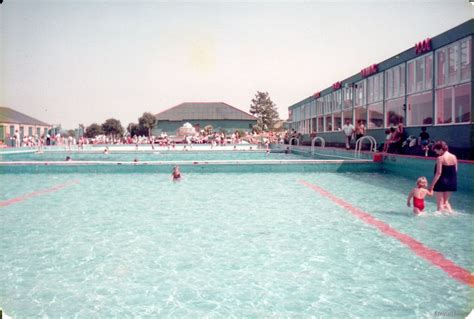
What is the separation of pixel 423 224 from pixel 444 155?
1.30 m

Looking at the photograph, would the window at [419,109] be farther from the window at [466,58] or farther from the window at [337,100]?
the window at [337,100]

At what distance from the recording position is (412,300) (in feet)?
12.1

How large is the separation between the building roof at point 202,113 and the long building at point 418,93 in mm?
37848

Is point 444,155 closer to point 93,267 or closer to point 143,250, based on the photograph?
point 143,250

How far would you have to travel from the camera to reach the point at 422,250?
515cm

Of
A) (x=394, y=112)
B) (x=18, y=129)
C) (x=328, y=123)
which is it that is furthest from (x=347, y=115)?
(x=18, y=129)

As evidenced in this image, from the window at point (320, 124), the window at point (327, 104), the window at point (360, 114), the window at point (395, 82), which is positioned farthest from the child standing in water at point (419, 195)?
the window at point (320, 124)

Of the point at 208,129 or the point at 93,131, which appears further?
the point at 93,131

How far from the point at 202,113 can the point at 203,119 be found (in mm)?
1936

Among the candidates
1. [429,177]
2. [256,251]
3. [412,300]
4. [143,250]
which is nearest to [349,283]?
[412,300]

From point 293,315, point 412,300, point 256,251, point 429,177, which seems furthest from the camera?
point 429,177

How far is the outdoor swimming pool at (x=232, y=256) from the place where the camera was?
3.68 m

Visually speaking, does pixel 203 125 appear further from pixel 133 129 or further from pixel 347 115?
pixel 347 115

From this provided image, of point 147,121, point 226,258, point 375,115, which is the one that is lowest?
point 226,258
